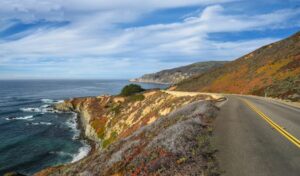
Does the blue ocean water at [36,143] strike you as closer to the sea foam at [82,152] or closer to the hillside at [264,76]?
the sea foam at [82,152]

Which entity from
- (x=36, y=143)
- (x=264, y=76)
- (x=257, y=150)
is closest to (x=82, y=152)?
(x=36, y=143)

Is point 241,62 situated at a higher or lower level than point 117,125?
higher

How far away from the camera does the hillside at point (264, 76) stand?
48.0 m

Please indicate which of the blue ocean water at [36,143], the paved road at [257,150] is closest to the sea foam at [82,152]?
the blue ocean water at [36,143]

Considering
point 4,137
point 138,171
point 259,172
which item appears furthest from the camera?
point 4,137

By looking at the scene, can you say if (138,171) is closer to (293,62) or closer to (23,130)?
(23,130)

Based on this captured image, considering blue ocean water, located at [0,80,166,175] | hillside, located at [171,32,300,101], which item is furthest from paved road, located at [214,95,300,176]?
blue ocean water, located at [0,80,166,175]

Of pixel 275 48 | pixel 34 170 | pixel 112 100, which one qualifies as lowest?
pixel 34 170

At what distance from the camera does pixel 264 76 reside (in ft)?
211

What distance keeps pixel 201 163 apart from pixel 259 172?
188 centimetres

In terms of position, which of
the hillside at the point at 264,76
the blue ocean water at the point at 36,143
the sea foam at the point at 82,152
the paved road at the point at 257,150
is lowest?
the sea foam at the point at 82,152

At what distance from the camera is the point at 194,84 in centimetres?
9375

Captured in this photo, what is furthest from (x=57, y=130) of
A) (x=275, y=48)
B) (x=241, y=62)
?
(x=275, y=48)

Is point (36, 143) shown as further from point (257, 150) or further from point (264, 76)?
point (264, 76)
